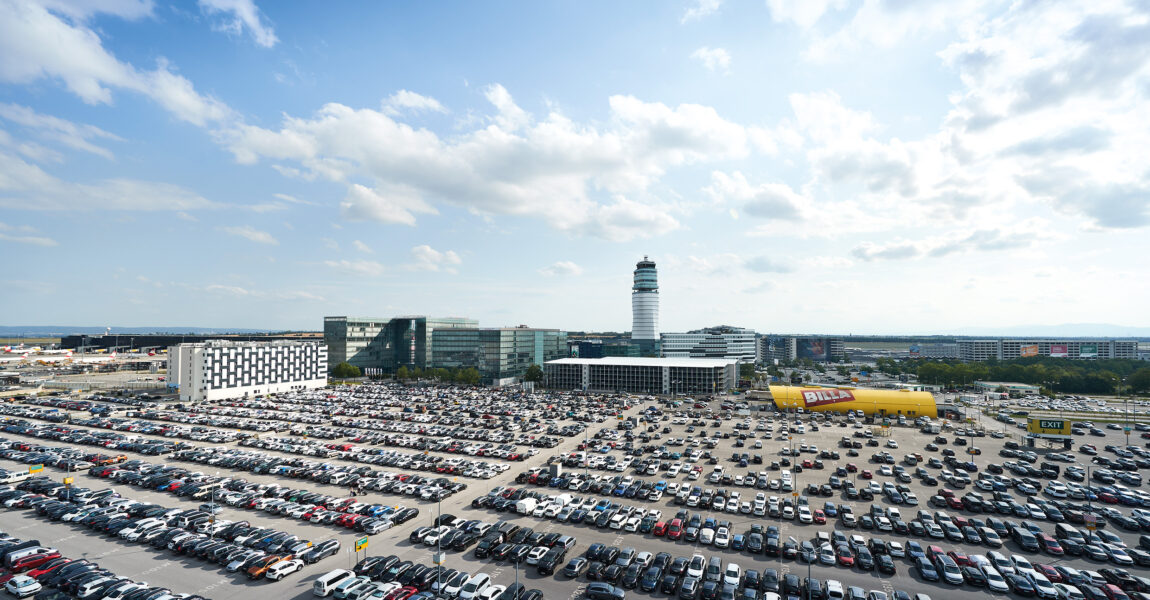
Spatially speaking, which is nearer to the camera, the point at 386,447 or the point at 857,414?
the point at 386,447

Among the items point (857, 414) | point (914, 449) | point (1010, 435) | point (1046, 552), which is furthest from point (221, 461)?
point (1010, 435)

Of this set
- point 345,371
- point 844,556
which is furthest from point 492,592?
point 345,371

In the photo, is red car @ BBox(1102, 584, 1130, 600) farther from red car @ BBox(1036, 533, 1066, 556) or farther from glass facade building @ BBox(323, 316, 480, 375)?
glass facade building @ BBox(323, 316, 480, 375)

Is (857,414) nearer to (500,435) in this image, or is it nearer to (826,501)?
(826,501)

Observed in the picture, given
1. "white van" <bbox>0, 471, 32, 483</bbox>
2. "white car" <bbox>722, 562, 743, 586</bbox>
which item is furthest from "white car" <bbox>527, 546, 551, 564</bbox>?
"white van" <bbox>0, 471, 32, 483</bbox>

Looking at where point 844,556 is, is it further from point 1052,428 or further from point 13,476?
point 13,476

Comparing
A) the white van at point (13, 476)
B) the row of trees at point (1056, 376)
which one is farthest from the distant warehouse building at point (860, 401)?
the white van at point (13, 476)

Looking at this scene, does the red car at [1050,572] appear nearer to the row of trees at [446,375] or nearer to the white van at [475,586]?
the white van at [475,586]
